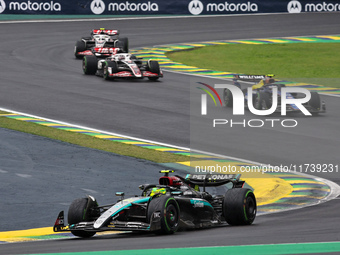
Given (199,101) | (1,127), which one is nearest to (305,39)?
(199,101)

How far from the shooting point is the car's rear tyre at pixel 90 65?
105ft

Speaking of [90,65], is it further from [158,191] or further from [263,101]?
[158,191]

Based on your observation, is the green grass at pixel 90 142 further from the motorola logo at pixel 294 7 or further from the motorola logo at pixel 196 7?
the motorola logo at pixel 294 7

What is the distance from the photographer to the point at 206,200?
42.2 ft

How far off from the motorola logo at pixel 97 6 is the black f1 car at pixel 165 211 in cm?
3304

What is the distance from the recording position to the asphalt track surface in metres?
11.0

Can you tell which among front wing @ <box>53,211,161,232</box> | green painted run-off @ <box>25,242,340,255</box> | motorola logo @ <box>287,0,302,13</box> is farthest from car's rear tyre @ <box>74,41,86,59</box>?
green painted run-off @ <box>25,242,340,255</box>

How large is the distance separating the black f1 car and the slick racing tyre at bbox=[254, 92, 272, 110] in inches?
437

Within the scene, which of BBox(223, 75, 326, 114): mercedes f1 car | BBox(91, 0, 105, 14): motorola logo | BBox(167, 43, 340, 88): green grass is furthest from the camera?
BBox(91, 0, 105, 14): motorola logo

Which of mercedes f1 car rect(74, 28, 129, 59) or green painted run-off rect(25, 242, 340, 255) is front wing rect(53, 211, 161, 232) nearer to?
green painted run-off rect(25, 242, 340, 255)

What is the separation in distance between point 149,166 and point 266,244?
28.6 ft

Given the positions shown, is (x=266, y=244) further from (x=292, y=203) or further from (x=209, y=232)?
(x=292, y=203)

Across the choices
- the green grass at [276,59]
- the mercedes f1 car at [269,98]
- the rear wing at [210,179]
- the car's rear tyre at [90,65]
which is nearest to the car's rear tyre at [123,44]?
the green grass at [276,59]

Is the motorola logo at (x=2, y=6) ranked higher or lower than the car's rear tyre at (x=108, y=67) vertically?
higher
